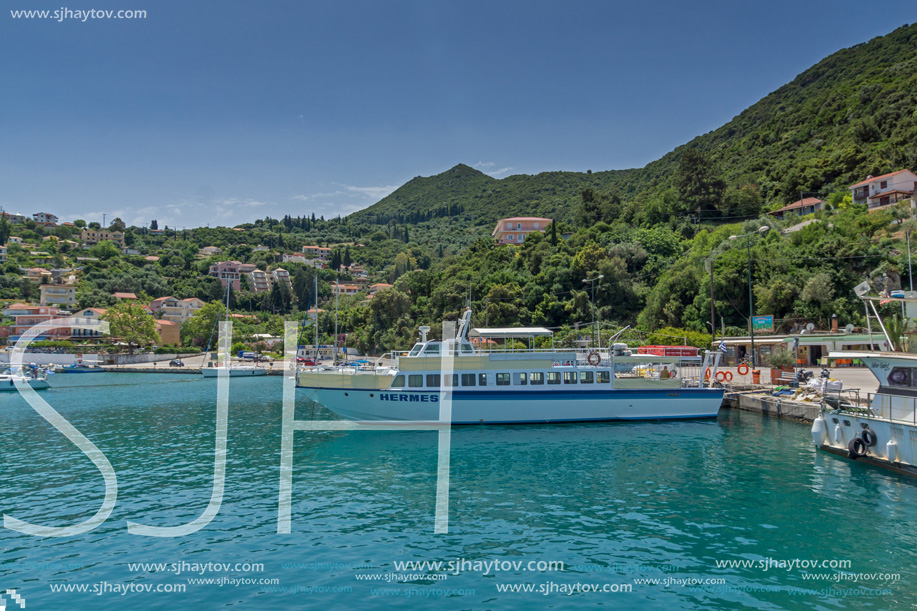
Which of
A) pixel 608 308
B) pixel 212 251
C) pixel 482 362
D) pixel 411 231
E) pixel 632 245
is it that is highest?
pixel 411 231

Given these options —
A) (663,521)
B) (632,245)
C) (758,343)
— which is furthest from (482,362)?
(632,245)

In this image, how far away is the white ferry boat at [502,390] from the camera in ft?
82.6

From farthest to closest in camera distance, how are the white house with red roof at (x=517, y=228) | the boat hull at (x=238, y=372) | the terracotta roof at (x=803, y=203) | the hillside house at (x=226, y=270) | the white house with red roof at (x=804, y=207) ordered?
the hillside house at (x=226, y=270) < the white house with red roof at (x=517, y=228) < the terracotta roof at (x=803, y=203) < the white house with red roof at (x=804, y=207) < the boat hull at (x=238, y=372)

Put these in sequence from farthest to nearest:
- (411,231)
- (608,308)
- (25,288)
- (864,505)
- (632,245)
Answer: (411,231) → (25,288) → (632,245) → (608,308) → (864,505)

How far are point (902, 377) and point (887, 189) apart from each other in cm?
5392

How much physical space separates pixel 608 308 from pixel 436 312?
23982 mm

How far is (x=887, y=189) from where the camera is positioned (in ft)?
187

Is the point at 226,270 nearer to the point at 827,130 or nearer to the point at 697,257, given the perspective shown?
the point at 697,257

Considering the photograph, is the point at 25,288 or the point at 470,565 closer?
the point at 470,565

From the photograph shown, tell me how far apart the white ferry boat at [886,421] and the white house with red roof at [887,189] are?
168 ft

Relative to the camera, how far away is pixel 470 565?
10.6 m

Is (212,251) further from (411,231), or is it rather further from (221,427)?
(221,427)

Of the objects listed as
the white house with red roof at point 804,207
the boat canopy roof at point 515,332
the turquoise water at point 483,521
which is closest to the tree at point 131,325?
the turquoise water at point 483,521

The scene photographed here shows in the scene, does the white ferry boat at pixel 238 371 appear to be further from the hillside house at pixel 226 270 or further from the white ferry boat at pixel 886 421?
the hillside house at pixel 226 270
